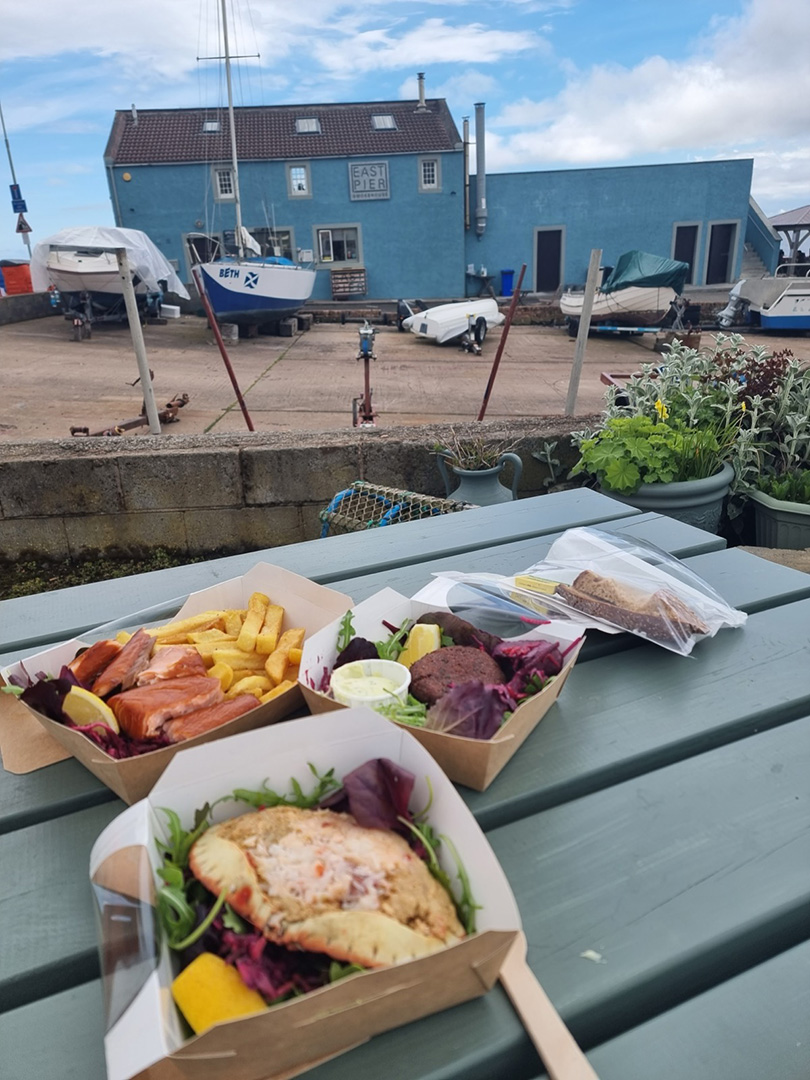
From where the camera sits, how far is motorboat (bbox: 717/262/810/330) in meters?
17.5

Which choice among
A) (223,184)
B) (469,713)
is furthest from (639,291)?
(469,713)

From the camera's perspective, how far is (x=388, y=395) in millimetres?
11500

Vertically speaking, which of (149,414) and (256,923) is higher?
(256,923)

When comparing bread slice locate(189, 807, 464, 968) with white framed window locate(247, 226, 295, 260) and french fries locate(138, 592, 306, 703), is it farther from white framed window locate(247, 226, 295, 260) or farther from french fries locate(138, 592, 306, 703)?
white framed window locate(247, 226, 295, 260)

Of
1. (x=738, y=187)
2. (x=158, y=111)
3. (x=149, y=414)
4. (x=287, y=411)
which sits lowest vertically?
(x=287, y=411)

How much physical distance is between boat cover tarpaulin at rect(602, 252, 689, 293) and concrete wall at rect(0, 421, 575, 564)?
16.3m

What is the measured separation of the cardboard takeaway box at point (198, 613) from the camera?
3.17 ft

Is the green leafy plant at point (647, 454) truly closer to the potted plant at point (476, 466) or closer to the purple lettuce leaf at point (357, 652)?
the potted plant at point (476, 466)

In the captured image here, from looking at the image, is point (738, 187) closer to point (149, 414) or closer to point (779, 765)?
point (149, 414)

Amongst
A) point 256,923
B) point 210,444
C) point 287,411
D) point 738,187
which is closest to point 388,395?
point 287,411

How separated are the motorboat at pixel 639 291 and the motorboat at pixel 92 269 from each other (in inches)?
465

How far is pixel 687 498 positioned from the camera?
10.4ft

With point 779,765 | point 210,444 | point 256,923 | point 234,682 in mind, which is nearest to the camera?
point 256,923

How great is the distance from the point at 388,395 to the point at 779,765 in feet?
35.4
